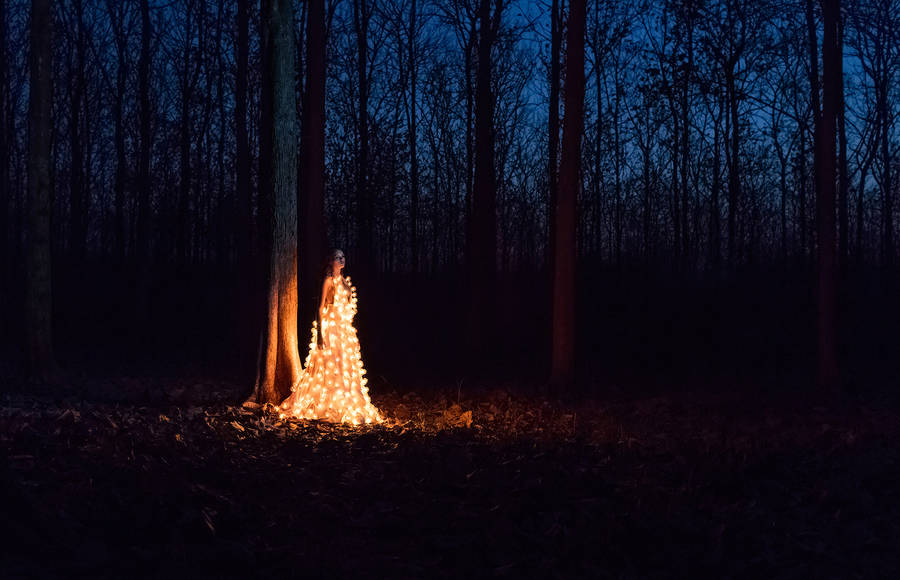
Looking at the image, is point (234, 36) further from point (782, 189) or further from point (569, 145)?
point (782, 189)

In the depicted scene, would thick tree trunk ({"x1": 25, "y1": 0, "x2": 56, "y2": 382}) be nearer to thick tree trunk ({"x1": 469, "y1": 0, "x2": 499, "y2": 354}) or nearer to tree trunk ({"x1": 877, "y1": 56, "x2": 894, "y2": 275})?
thick tree trunk ({"x1": 469, "y1": 0, "x2": 499, "y2": 354})

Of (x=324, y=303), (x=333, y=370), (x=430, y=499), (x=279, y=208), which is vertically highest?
(x=279, y=208)

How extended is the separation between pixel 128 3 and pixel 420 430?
24.4m

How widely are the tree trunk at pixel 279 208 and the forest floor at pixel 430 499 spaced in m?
1.19

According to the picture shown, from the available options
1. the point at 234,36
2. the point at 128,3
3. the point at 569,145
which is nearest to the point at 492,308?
the point at 569,145

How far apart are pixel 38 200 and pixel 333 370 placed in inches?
275

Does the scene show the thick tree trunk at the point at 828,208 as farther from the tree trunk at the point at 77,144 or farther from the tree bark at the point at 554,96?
A: the tree trunk at the point at 77,144

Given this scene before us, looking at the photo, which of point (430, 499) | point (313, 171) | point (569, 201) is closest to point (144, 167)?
Answer: point (313, 171)

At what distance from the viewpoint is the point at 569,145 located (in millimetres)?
11992

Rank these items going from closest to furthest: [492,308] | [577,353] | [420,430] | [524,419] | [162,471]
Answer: [162,471] < [420,430] < [524,419] < [577,353] < [492,308]

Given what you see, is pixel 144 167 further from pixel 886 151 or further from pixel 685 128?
pixel 886 151

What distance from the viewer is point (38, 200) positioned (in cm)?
1232

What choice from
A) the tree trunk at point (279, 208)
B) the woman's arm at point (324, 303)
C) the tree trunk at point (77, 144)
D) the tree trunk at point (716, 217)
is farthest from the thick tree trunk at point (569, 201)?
the tree trunk at point (77, 144)

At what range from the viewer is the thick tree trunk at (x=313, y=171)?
40.9 ft
